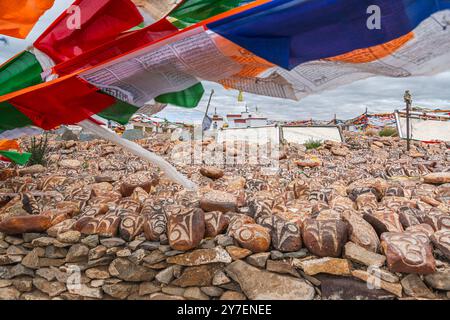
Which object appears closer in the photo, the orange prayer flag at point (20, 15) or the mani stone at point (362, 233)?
the mani stone at point (362, 233)

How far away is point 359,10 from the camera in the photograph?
1.38 m

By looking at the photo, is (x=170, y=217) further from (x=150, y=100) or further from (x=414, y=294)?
(x=414, y=294)

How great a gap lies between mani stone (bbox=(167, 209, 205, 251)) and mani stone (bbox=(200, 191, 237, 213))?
28cm

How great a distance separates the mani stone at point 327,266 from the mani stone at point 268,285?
0.26 ft

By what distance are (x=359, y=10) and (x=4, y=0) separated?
7.88 feet

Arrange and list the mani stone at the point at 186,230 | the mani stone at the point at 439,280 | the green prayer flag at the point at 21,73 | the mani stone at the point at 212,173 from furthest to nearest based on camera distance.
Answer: the mani stone at the point at 212,173 < the green prayer flag at the point at 21,73 < the mani stone at the point at 186,230 < the mani stone at the point at 439,280

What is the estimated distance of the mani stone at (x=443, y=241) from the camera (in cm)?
162

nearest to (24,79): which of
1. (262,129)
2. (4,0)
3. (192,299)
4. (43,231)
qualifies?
(4,0)

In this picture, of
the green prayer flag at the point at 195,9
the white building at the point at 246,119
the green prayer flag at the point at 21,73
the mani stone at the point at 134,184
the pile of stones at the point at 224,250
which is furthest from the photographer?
the white building at the point at 246,119

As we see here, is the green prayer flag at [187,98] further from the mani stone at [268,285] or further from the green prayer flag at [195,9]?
the mani stone at [268,285]

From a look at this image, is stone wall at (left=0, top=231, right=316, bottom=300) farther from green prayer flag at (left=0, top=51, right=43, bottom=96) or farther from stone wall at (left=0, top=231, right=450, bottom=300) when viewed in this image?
green prayer flag at (left=0, top=51, right=43, bottom=96)

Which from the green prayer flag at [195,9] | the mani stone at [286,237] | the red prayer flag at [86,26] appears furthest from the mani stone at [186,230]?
the red prayer flag at [86,26]

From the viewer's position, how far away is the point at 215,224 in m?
1.97

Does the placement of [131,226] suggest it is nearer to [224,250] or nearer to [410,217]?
[224,250]
